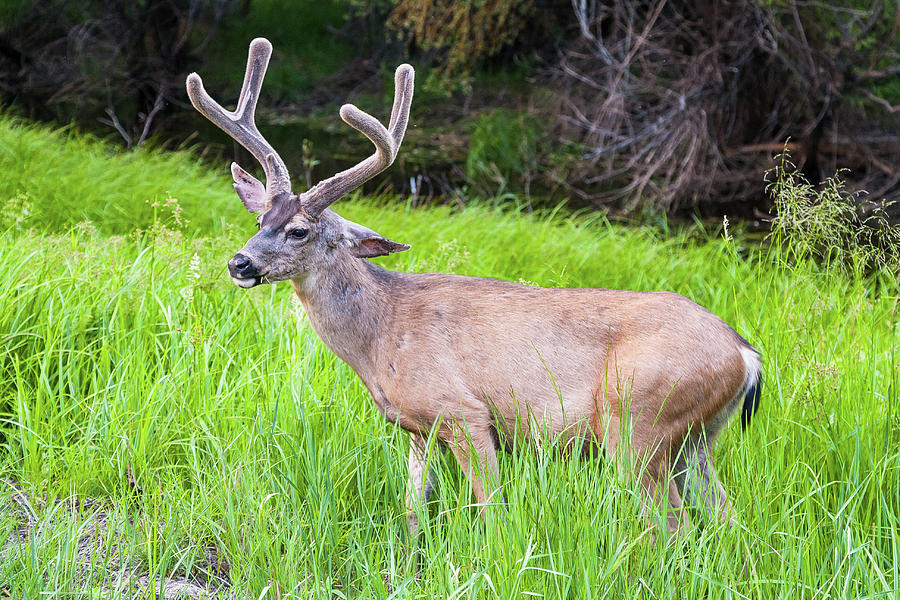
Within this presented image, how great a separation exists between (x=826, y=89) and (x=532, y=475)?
30.7 ft

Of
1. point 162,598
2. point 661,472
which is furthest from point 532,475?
point 162,598

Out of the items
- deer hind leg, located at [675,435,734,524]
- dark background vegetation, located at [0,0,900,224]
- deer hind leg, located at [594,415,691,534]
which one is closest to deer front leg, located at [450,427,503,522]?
deer hind leg, located at [594,415,691,534]

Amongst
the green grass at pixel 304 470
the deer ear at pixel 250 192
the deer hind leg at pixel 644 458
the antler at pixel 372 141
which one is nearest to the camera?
the green grass at pixel 304 470

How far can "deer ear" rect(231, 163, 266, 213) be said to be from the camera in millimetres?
3629

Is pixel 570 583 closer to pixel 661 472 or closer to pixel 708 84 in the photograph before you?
pixel 661 472

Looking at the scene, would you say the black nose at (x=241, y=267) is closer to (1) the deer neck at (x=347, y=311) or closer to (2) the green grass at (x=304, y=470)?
(1) the deer neck at (x=347, y=311)

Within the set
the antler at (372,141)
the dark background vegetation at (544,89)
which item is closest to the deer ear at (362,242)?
the antler at (372,141)

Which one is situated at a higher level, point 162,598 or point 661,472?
point 661,472

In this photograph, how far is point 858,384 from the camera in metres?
3.77

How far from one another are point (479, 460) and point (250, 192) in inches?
53.5

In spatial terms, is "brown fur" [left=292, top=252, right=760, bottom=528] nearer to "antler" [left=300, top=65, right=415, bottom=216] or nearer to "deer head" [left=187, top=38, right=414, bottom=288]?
"deer head" [left=187, top=38, right=414, bottom=288]

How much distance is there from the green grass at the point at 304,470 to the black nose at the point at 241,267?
497 mm

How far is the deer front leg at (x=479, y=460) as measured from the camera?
314 centimetres

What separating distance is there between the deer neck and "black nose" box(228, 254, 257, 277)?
0.23 meters
